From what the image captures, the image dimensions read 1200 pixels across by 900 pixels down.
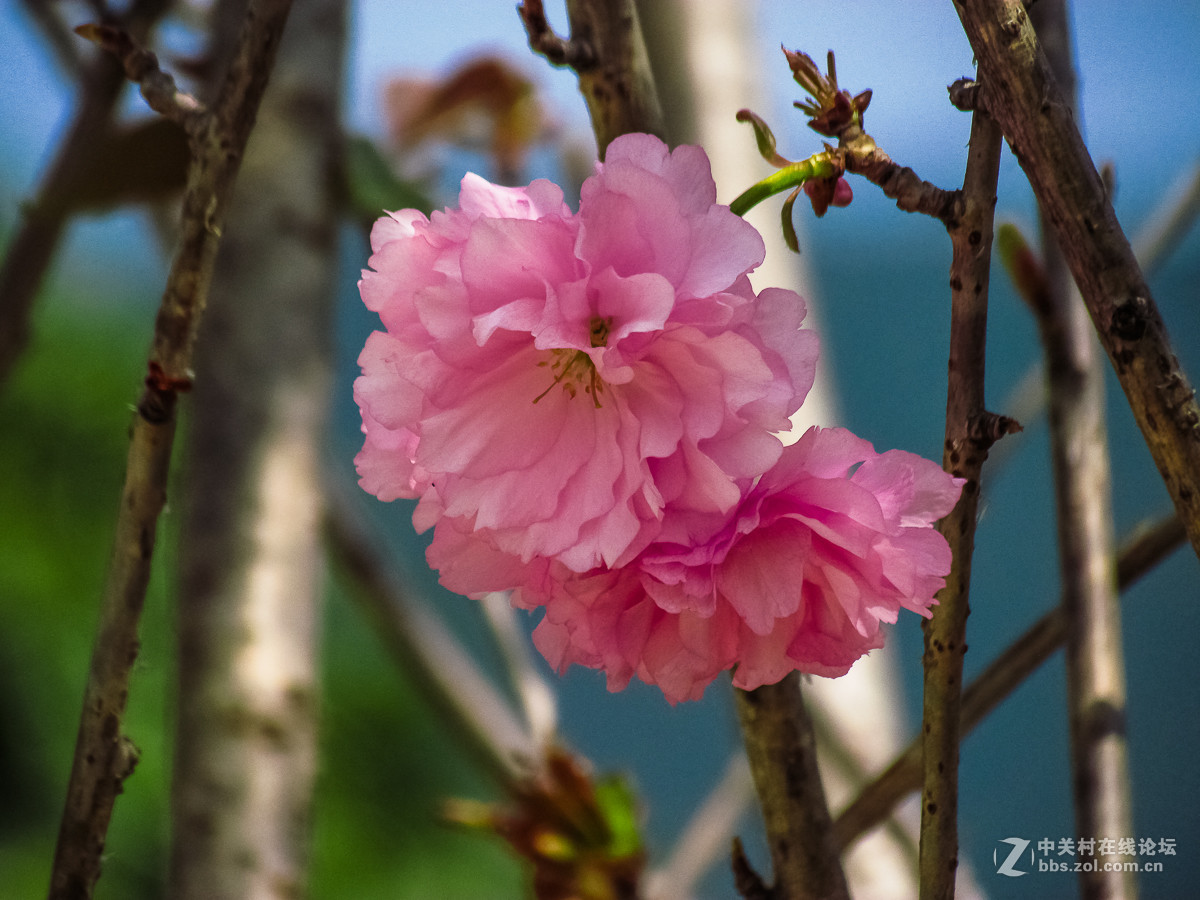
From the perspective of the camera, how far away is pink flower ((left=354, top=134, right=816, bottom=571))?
157 mm

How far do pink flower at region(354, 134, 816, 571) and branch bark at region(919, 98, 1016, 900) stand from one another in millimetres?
32

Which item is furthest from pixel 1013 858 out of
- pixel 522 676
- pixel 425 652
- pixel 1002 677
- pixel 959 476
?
pixel 425 652

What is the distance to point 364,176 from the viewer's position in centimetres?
55

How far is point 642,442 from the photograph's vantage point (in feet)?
0.54

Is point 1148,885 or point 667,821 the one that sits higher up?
point 667,821

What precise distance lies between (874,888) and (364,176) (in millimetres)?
459

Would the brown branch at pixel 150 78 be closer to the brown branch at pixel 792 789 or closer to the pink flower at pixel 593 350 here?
the pink flower at pixel 593 350

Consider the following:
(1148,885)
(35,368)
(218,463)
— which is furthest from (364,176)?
(35,368)

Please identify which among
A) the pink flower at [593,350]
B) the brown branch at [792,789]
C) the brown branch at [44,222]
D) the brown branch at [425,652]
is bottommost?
the brown branch at [792,789]

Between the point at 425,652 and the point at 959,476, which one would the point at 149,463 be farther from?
the point at 425,652

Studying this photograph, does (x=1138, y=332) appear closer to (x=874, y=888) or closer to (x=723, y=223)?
(x=723, y=223)

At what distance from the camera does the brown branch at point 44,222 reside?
0.48m

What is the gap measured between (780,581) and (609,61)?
0.12 meters

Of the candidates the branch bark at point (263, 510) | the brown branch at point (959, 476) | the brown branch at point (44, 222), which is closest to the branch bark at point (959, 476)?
the brown branch at point (959, 476)
